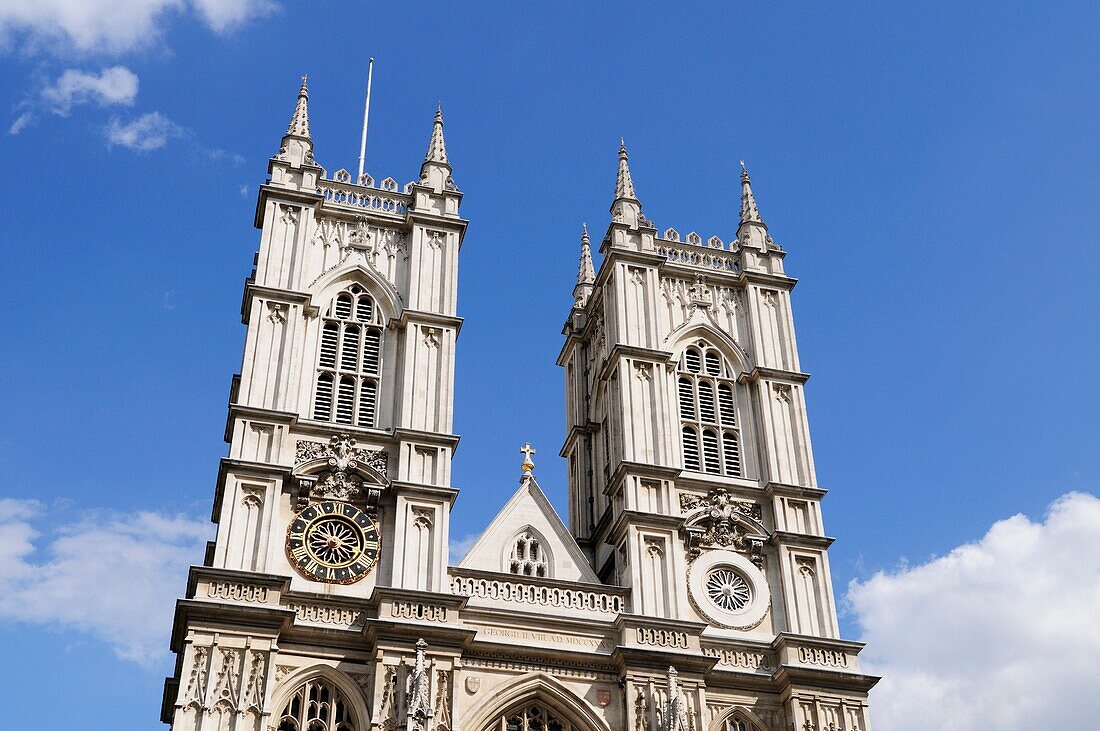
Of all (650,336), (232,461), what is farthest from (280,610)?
(650,336)

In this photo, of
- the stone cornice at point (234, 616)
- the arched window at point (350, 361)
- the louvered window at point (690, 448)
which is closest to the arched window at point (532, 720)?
the stone cornice at point (234, 616)

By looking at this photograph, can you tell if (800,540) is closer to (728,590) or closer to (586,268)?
(728,590)

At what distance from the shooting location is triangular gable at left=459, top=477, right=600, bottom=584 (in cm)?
3450

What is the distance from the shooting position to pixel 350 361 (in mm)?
36219

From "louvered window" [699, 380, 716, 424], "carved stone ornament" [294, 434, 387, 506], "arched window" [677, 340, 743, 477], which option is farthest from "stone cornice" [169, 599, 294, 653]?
"louvered window" [699, 380, 716, 424]

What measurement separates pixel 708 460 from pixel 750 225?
30.2 feet

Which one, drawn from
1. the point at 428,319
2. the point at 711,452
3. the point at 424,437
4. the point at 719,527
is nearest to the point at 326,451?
the point at 424,437

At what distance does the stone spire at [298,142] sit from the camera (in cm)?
3928

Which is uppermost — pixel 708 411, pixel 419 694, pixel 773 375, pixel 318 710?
pixel 773 375

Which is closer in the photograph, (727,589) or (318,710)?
(318,710)

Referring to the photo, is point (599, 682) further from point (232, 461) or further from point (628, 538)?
point (232, 461)

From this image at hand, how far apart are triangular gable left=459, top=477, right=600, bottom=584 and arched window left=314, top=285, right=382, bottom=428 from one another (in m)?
4.33

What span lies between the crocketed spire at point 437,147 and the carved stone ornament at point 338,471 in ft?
35.3

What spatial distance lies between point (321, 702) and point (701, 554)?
35.3 ft
